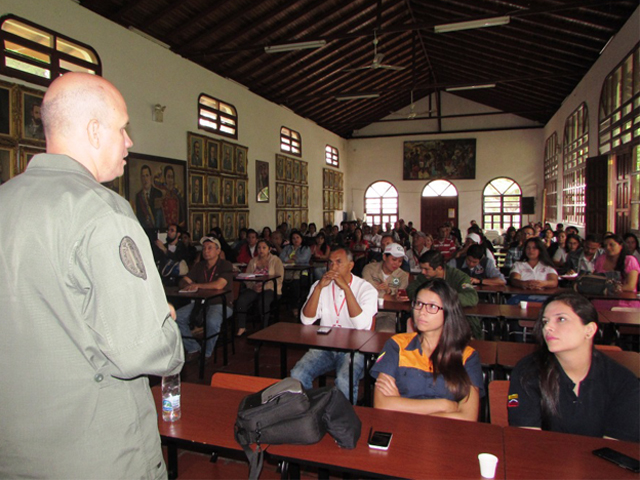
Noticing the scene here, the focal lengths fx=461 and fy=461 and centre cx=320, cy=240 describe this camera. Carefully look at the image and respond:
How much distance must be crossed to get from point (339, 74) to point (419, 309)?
12.7m

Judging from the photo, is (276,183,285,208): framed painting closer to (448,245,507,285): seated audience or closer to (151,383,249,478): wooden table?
(448,245,507,285): seated audience

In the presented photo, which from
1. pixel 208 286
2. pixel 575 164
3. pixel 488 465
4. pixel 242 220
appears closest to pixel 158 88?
pixel 242 220

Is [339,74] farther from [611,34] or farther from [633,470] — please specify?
[633,470]

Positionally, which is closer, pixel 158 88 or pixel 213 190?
pixel 158 88

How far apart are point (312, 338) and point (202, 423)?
153 cm

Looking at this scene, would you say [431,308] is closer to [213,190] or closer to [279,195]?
[213,190]

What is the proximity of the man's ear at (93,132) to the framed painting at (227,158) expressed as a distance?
32.8ft

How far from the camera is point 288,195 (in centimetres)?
1478

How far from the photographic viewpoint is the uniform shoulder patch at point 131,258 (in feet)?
3.42

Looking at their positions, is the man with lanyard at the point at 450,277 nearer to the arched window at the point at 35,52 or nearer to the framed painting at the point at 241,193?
the arched window at the point at 35,52

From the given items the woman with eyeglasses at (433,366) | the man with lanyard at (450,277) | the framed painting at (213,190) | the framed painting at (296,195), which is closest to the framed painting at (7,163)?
the framed painting at (213,190)

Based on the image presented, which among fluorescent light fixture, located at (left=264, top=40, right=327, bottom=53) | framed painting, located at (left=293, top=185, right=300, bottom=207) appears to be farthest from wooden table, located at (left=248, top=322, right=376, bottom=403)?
framed painting, located at (left=293, top=185, right=300, bottom=207)

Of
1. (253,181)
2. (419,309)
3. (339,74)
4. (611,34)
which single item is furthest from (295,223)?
(419,309)

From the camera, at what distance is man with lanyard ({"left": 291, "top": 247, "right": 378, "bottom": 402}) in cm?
353
